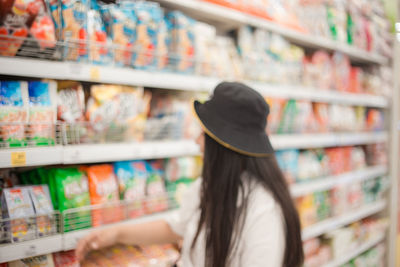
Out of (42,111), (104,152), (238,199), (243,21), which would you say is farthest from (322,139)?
(42,111)

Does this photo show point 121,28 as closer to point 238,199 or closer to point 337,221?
point 238,199

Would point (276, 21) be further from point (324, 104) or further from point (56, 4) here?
point (56, 4)

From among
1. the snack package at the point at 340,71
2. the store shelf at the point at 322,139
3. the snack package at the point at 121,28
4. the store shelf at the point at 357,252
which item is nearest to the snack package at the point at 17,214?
the snack package at the point at 121,28

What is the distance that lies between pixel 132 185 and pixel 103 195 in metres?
0.16

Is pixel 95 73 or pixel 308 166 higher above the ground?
pixel 95 73

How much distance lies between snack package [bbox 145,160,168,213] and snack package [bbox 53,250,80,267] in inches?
15.4

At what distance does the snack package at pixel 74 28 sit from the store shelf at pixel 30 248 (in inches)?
29.9

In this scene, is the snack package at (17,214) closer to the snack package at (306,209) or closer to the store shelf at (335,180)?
the store shelf at (335,180)

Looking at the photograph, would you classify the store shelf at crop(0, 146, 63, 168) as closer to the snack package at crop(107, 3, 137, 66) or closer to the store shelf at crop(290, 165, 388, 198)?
the snack package at crop(107, 3, 137, 66)

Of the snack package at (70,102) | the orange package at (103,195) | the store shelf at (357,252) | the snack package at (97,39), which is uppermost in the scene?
the snack package at (97,39)

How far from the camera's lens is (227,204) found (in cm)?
118

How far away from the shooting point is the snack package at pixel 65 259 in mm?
1264

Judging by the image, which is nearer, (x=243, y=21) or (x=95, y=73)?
(x=95, y=73)

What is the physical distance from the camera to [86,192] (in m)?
1.34
